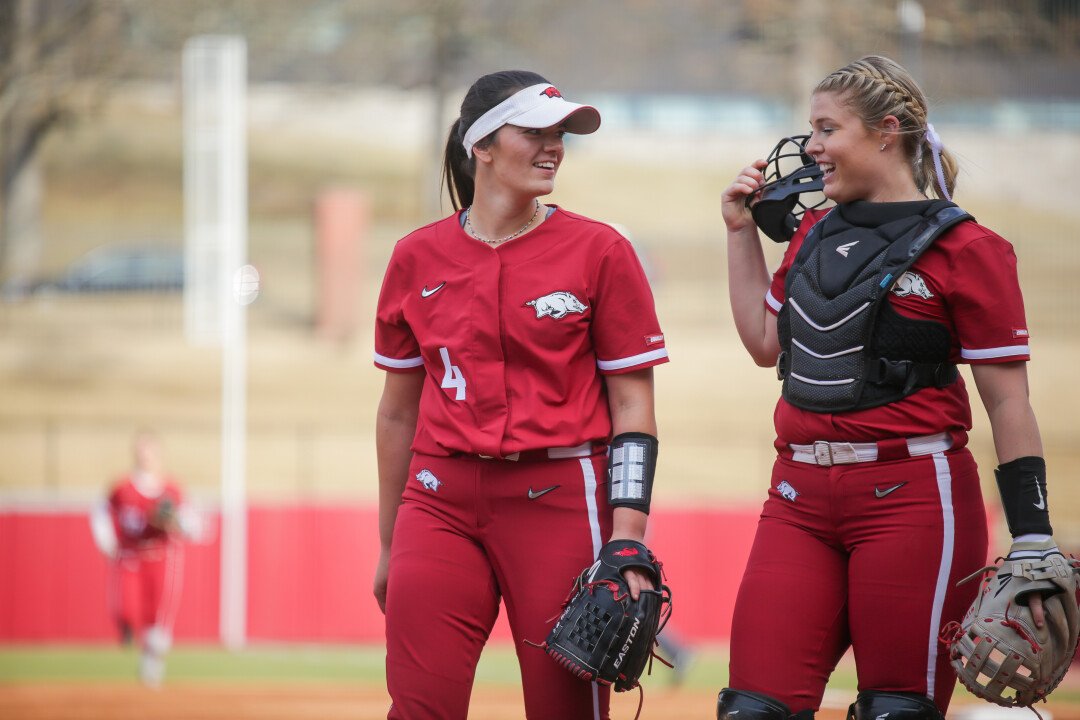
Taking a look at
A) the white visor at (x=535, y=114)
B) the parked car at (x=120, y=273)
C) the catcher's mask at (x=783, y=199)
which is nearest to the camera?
the white visor at (x=535, y=114)

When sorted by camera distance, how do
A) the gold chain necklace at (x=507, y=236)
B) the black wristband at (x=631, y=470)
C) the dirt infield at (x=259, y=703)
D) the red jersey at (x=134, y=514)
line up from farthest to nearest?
the red jersey at (x=134, y=514) < the dirt infield at (x=259, y=703) < the gold chain necklace at (x=507, y=236) < the black wristband at (x=631, y=470)

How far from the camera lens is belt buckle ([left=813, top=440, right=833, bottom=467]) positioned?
3367 millimetres

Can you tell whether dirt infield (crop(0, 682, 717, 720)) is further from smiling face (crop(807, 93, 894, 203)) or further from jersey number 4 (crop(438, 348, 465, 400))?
smiling face (crop(807, 93, 894, 203))

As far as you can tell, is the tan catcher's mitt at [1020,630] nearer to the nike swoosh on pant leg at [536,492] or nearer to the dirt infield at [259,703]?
the nike swoosh on pant leg at [536,492]

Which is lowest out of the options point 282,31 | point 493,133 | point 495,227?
point 495,227

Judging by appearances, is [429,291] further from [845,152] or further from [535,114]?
[845,152]

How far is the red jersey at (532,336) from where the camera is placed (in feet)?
11.4

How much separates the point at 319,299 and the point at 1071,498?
40.6ft

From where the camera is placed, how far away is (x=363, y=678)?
1245cm

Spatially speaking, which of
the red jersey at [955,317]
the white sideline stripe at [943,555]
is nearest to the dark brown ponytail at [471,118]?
the red jersey at [955,317]

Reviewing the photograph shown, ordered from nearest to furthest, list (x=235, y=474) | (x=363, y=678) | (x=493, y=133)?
(x=493, y=133) → (x=363, y=678) → (x=235, y=474)

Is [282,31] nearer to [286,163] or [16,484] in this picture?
[286,163]

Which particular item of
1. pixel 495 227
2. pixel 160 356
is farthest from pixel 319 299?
pixel 495 227

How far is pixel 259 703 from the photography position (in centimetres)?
1052
